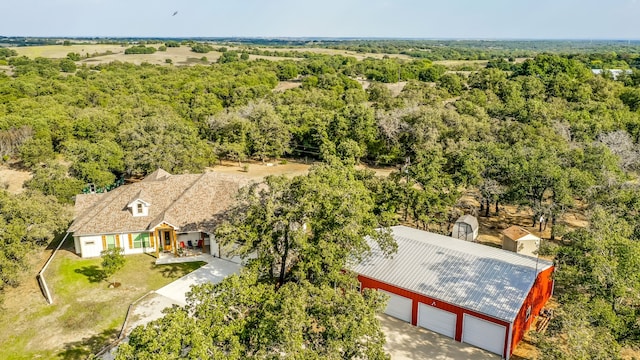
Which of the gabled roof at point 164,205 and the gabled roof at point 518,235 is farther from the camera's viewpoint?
the gabled roof at point 164,205

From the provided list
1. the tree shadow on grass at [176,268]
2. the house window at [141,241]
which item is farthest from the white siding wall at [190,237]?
the house window at [141,241]

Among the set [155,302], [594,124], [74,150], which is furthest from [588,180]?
[74,150]

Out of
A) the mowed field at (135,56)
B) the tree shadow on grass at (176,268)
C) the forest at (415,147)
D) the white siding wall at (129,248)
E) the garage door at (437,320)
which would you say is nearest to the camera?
the forest at (415,147)

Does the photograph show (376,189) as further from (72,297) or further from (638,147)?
(638,147)

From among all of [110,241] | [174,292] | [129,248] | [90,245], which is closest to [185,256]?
[129,248]

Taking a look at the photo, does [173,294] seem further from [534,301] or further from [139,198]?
[534,301]

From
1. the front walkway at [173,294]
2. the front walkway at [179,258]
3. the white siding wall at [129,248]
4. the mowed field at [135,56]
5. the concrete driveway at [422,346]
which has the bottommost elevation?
the concrete driveway at [422,346]

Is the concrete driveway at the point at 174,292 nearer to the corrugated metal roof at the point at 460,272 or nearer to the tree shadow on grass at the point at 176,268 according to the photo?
the tree shadow on grass at the point at 176,268
